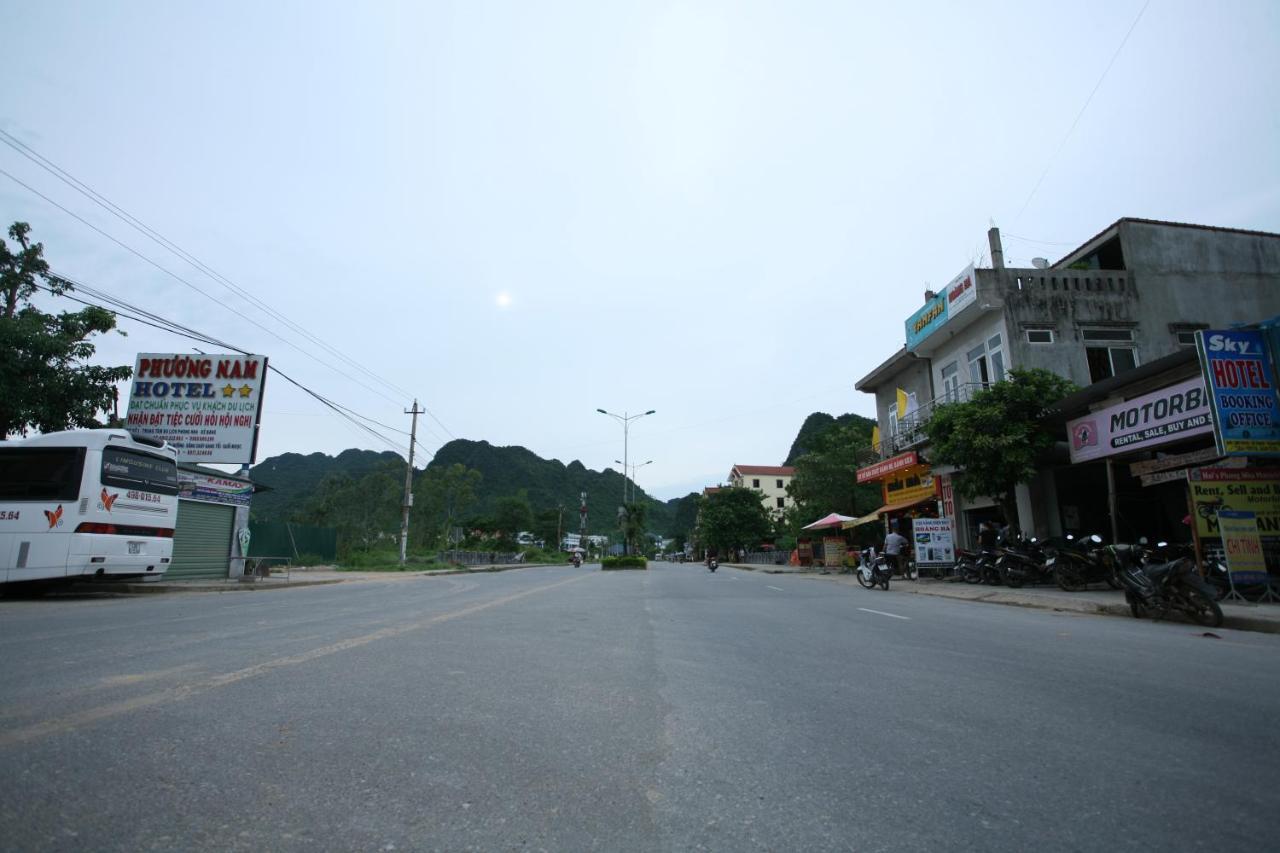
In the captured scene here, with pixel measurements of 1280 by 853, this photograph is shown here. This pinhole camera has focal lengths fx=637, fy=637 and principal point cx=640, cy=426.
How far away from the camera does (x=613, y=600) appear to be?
38.4 ft

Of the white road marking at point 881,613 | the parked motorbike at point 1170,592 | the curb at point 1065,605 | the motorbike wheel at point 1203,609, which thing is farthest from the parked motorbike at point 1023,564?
the motorbike wheel at point 1203,609

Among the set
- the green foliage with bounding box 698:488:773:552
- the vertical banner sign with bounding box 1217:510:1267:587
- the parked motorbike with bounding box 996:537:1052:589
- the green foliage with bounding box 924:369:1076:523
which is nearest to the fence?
the green foliage with bounding box 698:488:773:552

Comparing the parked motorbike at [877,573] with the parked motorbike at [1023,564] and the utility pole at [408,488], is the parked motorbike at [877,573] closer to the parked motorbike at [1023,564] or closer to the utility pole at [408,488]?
the parked motorbike at [1023,564]

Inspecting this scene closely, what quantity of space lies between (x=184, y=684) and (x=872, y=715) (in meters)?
4.11

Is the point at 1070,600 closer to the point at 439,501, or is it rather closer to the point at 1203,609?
the point at 1203,609

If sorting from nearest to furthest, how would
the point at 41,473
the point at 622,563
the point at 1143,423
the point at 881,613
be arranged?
the point at 881,613 < the point at 41,473 < the point at 1143,423 < the point at 622,563

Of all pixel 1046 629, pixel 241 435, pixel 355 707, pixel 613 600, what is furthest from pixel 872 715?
pixel 241 435

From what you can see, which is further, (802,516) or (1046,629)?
(802,516)

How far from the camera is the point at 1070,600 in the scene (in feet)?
36.7

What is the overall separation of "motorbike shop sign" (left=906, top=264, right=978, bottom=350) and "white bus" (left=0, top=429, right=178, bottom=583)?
21500 millimetres

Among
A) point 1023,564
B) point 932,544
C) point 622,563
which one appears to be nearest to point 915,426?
point 932,544

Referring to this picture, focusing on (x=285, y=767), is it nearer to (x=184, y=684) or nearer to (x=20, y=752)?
(x=20, y=752)

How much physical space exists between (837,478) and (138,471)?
3373cm

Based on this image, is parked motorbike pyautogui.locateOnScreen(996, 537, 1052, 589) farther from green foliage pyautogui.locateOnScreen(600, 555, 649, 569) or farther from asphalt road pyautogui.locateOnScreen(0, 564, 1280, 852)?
green foliage pyautogui.locateOnScreen(600, 555, 649, 569)
